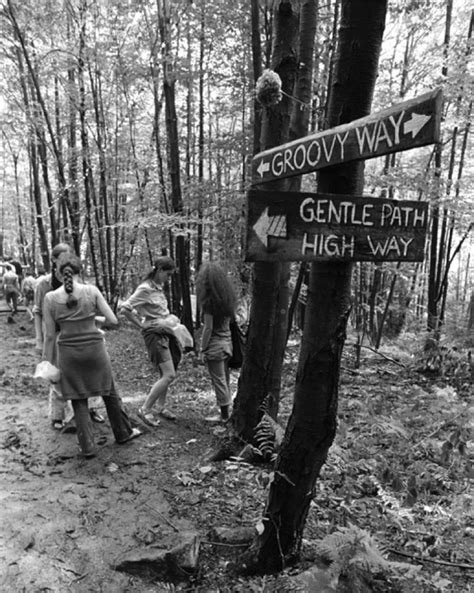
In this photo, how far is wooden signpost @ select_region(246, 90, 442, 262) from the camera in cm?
196

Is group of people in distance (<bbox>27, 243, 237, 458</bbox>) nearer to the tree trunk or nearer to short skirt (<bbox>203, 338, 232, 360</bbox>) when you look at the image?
short skirt (<bbox>203, 338, 232, 360</bbox>)

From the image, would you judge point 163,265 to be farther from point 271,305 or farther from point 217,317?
point 271,305

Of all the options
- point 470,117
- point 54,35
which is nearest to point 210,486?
point 470,117

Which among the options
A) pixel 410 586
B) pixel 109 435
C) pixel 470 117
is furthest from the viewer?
pixel 470 117

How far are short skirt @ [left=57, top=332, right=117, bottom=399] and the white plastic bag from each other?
0.05 meters

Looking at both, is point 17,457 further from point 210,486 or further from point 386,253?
point 386,253

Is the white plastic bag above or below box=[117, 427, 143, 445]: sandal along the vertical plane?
above

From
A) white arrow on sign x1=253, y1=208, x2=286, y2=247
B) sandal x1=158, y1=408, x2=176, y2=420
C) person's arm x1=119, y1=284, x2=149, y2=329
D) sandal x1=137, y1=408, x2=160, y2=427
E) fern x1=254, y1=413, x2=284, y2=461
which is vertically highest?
white arrow on sign x1=253, y1=208, x2=286, y2=247

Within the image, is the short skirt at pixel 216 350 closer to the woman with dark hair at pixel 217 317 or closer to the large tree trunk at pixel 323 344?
the woman with dark hair at pixel 217 317

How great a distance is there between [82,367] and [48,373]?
0.32 metres

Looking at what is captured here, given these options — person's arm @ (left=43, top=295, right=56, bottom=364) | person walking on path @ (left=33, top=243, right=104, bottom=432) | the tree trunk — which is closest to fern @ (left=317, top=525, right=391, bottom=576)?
person's arm @ (left=43, top=295, right=56, bottom=364)

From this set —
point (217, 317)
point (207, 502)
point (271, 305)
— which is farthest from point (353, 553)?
point (217, 317)

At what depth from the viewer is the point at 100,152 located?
37.1 ft

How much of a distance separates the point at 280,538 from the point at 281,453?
0.52m
